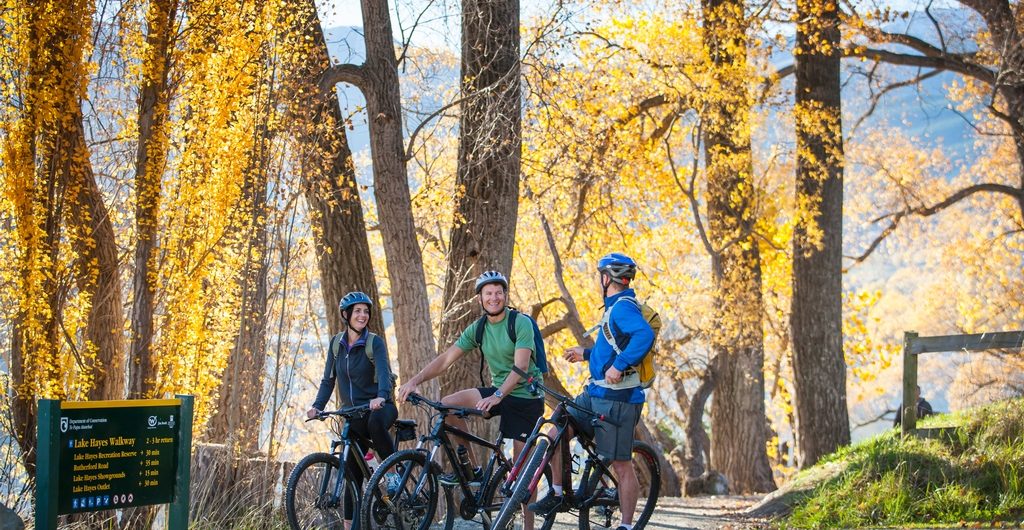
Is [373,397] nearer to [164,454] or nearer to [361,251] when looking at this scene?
[164,454]

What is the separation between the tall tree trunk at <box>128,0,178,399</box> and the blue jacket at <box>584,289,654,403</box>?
513 cm

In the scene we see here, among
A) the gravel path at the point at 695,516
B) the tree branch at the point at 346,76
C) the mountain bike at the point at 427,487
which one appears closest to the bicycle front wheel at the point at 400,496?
the mountain bike at the point at 427,487

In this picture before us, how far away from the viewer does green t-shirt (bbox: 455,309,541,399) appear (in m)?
7.21

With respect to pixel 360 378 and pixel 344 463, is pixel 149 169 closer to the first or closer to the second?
pixel 360 378

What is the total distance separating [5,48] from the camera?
942cm

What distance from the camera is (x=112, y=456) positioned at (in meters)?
6.11

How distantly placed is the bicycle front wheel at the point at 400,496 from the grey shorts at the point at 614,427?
106 centimetres

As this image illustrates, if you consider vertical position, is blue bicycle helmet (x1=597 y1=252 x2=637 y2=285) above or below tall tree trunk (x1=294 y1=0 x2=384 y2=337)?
below

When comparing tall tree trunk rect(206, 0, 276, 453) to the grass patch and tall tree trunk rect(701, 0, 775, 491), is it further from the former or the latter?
tall tree trunk rect(701, 0, 775, 491)

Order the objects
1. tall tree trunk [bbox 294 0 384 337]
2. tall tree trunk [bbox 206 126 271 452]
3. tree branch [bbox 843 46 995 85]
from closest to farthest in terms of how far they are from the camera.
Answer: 1. tall tree trunk [bbox 206 126 271 452]
2. tall tree trunk [bbox 294 0 384 337]
3. tree branch [bbox 843 46 995 85]

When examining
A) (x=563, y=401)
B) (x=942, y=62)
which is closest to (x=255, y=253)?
(x=563, y=401)

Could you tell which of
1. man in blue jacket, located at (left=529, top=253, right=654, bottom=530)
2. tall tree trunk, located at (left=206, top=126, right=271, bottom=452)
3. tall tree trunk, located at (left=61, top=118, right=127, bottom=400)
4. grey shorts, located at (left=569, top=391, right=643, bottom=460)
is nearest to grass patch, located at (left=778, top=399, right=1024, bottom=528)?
man in blue jacket, located at (left=529, top=253, right=654, bottom=530)

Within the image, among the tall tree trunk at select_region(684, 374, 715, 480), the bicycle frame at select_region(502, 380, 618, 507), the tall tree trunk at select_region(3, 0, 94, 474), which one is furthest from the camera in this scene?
the tall tree trunk at select_region(684, 374, 715, 480)

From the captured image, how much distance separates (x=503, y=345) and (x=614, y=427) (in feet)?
3.04
